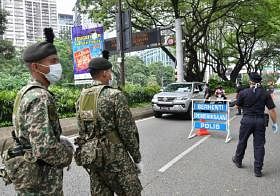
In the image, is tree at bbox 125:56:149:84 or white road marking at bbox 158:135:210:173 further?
→ tree at bbox 125:56:149:84

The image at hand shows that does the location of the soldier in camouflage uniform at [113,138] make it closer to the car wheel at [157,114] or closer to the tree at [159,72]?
the car wheel at [157,114]

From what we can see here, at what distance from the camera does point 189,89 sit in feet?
50.6

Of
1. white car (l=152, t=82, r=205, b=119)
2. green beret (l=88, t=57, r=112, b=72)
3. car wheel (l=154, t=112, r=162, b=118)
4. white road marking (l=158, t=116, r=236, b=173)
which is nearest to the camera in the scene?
green beret (l=88, t=57, r=112, b=72)

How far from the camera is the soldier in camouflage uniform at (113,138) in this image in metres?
3.05

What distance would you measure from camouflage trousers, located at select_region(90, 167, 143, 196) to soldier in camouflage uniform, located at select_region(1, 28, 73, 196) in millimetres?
622

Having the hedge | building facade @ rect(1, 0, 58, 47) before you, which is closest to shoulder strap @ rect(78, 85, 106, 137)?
the hedge

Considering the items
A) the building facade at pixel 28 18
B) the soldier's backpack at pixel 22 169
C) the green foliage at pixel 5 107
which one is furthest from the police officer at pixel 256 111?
the building facade at pixel 28 18

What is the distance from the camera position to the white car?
14.3 metres

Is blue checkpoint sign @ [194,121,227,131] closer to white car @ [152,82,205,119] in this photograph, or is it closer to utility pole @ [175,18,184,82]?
white car @ [152,82,205,119]

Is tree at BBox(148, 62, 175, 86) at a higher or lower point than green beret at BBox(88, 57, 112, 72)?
higher

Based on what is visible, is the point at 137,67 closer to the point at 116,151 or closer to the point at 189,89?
the point at 189,89

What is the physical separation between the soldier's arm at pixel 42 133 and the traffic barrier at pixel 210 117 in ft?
24.5

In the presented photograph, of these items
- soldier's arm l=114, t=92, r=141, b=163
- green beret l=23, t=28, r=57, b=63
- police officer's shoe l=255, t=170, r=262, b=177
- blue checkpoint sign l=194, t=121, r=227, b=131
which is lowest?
police officer's shoe l=255, t=170, r=262, b=177

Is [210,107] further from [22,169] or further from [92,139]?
[22,169]
